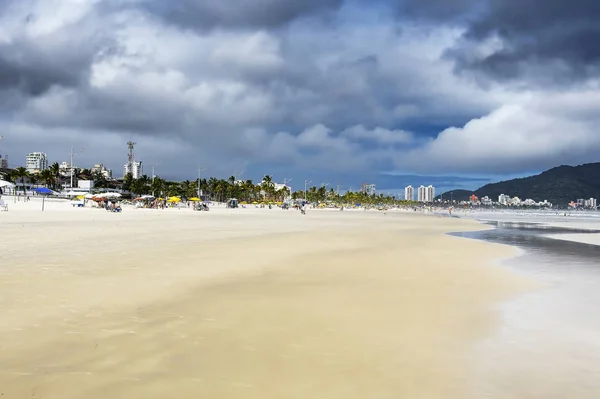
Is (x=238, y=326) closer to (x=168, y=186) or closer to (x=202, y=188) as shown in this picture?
(x=168, y=186)

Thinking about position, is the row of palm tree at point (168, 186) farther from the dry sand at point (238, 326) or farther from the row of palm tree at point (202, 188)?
the dry sand at point (238, 326)

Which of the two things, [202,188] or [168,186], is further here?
[202,188]

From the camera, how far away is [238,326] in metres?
7.50

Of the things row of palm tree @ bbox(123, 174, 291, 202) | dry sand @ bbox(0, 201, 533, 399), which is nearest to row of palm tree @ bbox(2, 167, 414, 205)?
row of palm tree @ bbox(123, 174, 291, 202)

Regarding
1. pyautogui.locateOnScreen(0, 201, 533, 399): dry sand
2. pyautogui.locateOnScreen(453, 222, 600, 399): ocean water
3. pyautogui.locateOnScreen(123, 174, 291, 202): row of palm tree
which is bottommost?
pyautogui.locateOnScreen(453, 222, 600, 399): ocean water

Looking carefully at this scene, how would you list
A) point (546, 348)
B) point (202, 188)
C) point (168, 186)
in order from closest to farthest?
point (546, 348) < point (168, 186) < point (202, 188)

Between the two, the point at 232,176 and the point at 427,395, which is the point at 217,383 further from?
the point at 232,176

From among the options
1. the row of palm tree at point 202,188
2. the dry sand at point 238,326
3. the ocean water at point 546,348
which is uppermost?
the row of palm tree at point 202,188

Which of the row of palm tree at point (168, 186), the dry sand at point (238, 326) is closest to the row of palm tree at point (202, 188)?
the row of palm tree at point (168, 186)

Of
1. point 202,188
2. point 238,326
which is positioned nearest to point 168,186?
point 202,188

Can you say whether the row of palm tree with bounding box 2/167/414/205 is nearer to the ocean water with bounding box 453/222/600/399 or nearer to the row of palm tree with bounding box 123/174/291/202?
the row of palm tree with bounding box 123/174/291/202

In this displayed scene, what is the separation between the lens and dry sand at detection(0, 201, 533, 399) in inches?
204

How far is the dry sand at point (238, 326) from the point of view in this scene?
204 inches

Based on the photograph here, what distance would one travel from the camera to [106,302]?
8.78 metres
